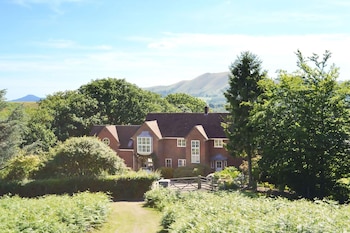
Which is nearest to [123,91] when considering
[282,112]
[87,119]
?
[87,119]

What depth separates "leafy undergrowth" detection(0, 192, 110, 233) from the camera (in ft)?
45.5

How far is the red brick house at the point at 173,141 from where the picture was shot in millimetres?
44500

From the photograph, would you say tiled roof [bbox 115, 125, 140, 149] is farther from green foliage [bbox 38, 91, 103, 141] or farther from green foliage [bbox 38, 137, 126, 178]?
green foliage [bbox 38, 137, 126, 178]

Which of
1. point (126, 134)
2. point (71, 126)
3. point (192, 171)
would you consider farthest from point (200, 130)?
point (71, 126)

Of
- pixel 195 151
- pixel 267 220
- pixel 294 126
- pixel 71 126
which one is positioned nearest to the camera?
pixel 267 220

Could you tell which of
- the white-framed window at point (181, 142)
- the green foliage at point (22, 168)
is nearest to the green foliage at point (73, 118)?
the white-framed window at point (181, 142)

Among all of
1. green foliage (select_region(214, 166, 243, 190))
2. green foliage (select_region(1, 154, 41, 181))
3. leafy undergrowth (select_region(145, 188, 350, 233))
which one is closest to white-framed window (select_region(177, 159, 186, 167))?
green foliage (select_region(214, 166, 243, 190))

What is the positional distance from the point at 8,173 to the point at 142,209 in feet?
43.2

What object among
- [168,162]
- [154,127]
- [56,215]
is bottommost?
[168,162]

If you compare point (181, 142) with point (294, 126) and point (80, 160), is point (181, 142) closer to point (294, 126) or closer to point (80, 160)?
point (80, 160)

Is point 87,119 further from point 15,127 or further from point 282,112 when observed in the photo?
point 282,112

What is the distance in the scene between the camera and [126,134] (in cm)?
4959

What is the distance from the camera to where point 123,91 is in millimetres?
62969

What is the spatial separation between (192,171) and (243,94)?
44.6 ft
